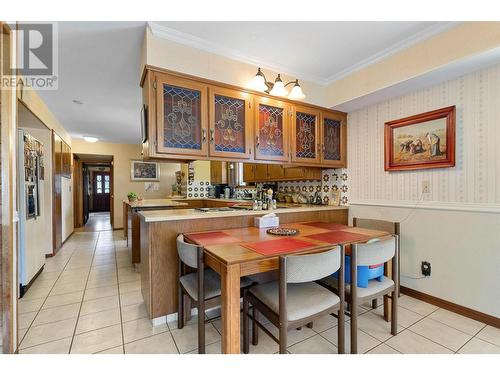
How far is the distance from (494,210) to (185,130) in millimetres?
2656

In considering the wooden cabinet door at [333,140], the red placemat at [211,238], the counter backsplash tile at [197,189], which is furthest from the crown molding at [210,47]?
the counter backsplash tile at [197,189]

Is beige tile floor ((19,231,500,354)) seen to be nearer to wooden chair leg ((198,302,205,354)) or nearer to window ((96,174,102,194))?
wooden chair leg ((198,302,205,354))

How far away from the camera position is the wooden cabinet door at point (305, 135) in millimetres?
2699

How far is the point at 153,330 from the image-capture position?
1866mm

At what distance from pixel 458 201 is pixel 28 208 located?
4413 mm

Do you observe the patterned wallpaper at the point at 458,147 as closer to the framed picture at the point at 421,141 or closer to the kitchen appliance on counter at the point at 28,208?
the framed picture at the point at 421,141

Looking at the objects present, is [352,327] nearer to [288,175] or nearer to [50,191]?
[288,175]

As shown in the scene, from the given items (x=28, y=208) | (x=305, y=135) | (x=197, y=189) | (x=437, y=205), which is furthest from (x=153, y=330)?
(x=197, y=189)

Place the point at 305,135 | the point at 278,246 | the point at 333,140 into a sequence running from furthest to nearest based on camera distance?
the point at 333,140 < the point at 305,135 < the point at 278,246

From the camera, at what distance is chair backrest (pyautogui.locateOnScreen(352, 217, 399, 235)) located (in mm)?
2307

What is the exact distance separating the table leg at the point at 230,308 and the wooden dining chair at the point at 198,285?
0.25 meters

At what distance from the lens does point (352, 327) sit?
1.55m

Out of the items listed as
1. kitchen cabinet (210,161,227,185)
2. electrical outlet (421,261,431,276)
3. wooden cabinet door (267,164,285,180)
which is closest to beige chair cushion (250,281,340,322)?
electrical outlet (421,261,431,276)

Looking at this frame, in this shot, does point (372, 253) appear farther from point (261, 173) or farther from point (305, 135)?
point (261, 173)
